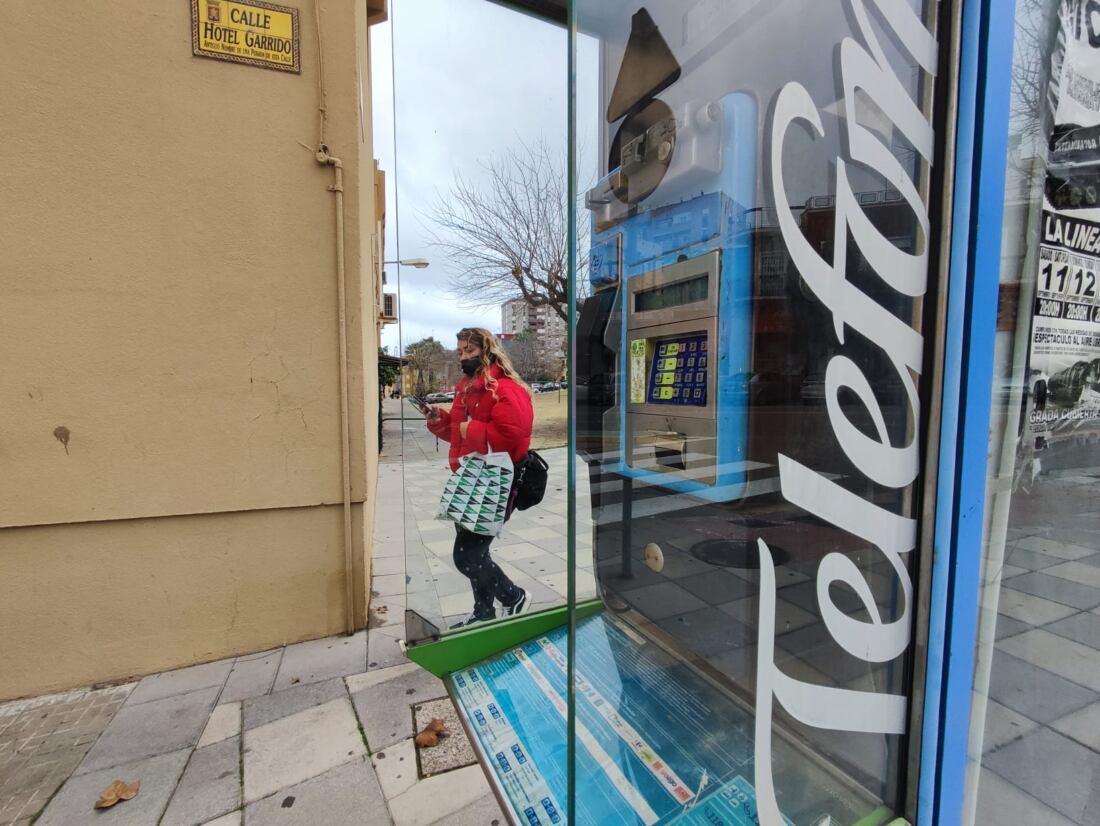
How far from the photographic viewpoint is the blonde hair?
2.50 meters

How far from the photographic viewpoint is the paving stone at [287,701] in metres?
2.04

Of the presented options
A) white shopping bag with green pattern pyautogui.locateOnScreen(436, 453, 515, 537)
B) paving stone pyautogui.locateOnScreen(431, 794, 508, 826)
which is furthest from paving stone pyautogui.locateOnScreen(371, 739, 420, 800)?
white shopping bag with green pattern pyautogui.locateOnScreen(436, 453, 515, 537)

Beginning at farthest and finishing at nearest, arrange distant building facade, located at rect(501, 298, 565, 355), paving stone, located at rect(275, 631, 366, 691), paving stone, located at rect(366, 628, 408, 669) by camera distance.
Answer: paving stone, located at rect(366, 628, 408, 669), paving stone, located at rect(275, 631, 366, 691), distant building facade, located at rect(501, 298, 565, 355)

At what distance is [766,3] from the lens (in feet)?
3.91

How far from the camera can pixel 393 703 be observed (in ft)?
6.94

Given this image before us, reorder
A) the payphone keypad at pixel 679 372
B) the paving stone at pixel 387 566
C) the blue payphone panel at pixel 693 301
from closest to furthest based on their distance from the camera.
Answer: the blue payphone panel at pixel 693 301
the payphone keypad at pixel 679 372
the paving stone at pixel 387 566

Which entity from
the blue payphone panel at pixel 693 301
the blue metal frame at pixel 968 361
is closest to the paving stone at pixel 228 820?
the blue payphone panel at pixel 693 301

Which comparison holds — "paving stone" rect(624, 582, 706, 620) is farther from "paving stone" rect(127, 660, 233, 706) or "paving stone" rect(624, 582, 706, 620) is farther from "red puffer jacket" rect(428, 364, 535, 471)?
"paving stone" rect(127, 660, 233, 706)

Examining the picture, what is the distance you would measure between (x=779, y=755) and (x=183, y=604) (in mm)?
2639

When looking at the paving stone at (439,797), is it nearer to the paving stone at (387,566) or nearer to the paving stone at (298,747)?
the paving stone at (298,747)

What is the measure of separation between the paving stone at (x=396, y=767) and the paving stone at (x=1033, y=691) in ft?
5.48

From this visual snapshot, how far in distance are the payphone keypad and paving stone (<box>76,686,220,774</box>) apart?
2.15 m

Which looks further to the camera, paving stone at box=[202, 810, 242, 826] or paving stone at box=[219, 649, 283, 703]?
paving stone at box=[219, 649, 283, 703]

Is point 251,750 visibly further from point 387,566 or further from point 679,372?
point 679,372
